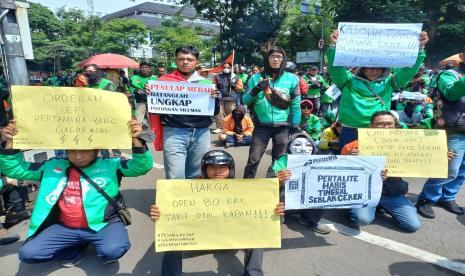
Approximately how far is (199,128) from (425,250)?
8.65ft

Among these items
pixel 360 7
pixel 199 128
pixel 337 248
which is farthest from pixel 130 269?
pixel 360 7

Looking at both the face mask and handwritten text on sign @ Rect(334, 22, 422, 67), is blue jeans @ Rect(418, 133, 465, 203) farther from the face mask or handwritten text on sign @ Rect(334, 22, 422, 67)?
the face mask

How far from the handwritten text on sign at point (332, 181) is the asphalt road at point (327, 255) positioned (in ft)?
1.73

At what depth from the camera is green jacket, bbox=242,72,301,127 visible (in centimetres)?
405

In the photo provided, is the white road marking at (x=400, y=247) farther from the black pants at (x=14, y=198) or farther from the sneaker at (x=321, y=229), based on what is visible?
the black pants at (x=14, y=198)

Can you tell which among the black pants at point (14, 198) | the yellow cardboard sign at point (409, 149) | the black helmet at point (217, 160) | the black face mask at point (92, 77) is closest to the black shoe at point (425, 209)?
the yellow cardboard sign at point (409, 149)

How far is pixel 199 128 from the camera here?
3.69 m

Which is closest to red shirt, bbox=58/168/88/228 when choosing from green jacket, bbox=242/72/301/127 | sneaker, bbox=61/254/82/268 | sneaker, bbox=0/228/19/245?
sneaker, bbox=61/254/82/268

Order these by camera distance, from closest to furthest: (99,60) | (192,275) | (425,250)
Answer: (192,275)
(425,250)
(99,60)

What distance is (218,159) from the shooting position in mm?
2898

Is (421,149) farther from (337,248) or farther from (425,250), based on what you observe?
(337,248)

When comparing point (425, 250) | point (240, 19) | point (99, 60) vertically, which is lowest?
point (425, 250)

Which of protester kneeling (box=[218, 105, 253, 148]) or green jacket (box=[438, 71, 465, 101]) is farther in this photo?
protester kneeling (box=[218, 105, 253, 148])

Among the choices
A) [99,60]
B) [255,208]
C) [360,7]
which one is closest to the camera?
[255,208]
